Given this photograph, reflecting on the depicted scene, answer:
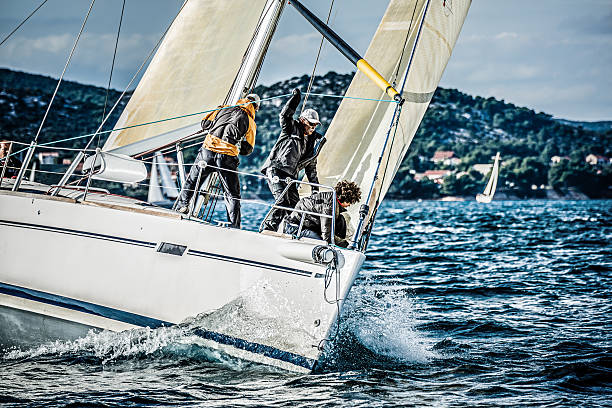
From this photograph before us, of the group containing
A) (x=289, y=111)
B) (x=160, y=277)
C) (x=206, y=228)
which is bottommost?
(x=160, y=277)

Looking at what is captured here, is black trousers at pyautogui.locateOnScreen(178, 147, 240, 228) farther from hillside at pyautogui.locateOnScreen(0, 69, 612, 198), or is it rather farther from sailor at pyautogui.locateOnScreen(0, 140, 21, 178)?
hillside at pyautogui.locateOnScreen(0, 69, 612, 198)

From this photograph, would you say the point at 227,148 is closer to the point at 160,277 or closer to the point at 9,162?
the point at 160,277

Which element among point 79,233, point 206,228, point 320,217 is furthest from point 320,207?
point 79,233

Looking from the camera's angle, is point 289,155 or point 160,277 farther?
point 289,155

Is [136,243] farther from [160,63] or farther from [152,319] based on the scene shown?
[160,63]

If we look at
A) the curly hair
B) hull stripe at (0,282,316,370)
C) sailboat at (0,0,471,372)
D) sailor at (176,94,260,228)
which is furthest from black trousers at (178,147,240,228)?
hull stripe at (0,282,316,370)

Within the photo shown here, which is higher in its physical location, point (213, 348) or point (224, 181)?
point (224, 181)

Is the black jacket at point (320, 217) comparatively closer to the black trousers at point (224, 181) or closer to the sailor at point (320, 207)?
the sailor at point (320, 207)

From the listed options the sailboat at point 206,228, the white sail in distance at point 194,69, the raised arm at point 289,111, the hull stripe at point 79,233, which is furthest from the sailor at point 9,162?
the raised arm at point 289,111

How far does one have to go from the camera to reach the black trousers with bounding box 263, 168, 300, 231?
652 cm

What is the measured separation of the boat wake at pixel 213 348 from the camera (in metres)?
5.80

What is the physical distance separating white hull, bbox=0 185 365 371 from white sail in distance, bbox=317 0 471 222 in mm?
Answer: 1316

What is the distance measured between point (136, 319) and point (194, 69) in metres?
2.69

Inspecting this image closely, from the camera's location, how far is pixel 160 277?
19.6 ft
